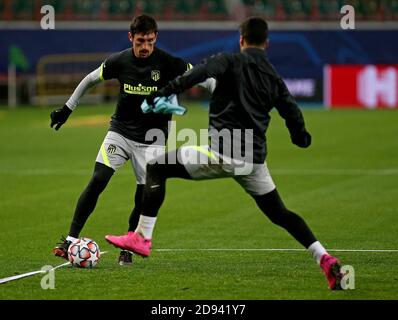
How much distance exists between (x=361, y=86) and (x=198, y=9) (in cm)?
824

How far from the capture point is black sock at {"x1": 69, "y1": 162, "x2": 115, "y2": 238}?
9.59m

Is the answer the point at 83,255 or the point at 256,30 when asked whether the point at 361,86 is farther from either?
the point at 256,30

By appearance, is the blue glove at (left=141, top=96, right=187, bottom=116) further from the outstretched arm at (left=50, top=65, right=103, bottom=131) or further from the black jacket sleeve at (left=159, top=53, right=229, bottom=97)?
the outstretched arm at (left=50, top=65, right=103, bottom=131)

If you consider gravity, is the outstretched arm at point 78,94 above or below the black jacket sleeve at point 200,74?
below

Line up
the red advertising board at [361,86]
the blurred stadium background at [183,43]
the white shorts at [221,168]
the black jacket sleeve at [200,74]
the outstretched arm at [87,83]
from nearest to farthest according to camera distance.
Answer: the black jacket sleeve at [200,74] → the white shorts at [221,168] → the outstretched arm at [87,83] → the red advertising board at [361,86] → the blurred stadium background at [183,43]

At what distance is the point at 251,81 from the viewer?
8234 millimetres

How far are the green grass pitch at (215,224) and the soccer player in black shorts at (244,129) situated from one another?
1.64 ft

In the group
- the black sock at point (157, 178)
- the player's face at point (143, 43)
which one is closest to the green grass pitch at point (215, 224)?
the black sock at point (157, 178)

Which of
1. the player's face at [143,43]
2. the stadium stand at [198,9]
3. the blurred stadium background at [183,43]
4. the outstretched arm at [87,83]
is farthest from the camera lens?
the stadium stand at [198,9]

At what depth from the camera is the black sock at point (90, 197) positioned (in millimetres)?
9594

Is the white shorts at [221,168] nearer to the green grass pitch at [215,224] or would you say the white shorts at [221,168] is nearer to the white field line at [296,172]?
the green grass pitch at [215,224]

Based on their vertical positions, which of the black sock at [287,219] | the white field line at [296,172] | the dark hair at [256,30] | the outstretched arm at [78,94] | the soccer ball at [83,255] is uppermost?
the dark hair at [256,30]

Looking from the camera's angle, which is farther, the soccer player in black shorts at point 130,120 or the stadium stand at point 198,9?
the stadium stand at point 198,9
